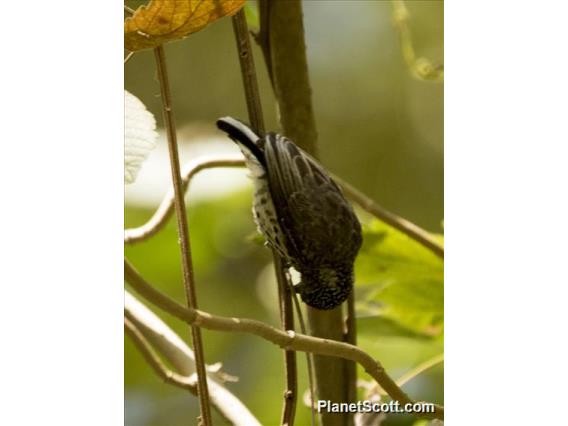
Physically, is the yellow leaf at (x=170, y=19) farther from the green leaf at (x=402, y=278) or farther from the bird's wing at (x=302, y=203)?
the green leaf at (x=402, y=278)

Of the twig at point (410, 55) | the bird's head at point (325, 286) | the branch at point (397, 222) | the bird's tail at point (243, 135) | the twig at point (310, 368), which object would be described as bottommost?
the twig at point (310, 368)

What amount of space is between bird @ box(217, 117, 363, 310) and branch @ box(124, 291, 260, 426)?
142mm

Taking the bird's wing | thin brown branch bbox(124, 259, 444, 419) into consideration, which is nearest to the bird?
the bird's wing

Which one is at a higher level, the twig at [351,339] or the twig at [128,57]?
the twig at [128,57]

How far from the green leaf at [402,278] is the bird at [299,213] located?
84mm

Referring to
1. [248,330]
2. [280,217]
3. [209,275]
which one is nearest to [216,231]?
[209,275]

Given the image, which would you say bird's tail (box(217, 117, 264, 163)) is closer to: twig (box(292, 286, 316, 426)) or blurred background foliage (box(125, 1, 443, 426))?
blurred background foliage (box(125, 1, 443, 426))

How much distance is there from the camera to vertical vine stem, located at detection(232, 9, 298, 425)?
0.93 metres

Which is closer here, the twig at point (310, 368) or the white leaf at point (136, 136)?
→ the white leaf at point (136, 136)

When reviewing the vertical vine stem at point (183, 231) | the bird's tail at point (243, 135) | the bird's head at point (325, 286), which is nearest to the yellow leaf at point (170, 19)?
the vertical vine stem at point (183, 231)

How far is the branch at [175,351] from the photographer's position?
3.28 feet

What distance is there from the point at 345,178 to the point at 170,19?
38 centimetres

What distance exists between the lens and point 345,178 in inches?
44.6
